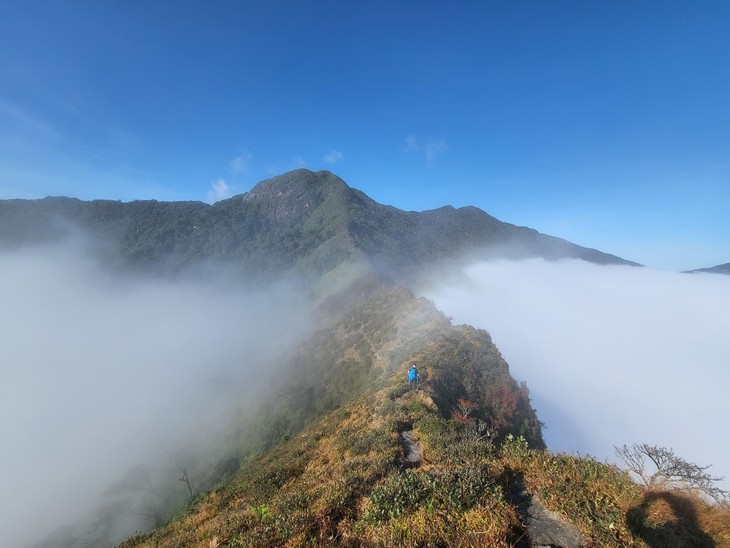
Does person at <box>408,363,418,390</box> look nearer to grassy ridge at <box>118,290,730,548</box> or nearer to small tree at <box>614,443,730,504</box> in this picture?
grassy ridge at <box>118,290,730,548</box>

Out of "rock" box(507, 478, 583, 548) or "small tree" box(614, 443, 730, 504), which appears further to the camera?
"small tree" box(614, 443, 730, 504)

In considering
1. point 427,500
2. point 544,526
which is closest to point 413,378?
point 427,500

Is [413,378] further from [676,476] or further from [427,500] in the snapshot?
[427,500]

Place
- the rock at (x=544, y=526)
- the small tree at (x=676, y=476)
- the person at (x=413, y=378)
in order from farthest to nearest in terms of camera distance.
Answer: the person at (x=413, y=378) → the small tree at (x=676, y=476) → the rock at (x=544, y=526)

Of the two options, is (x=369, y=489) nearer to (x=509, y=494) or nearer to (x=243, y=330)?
(x=509, y=494)

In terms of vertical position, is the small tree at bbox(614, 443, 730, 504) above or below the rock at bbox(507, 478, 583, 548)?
below

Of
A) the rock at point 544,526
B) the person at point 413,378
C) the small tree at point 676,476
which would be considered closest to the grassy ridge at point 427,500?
the rock at point 544,526

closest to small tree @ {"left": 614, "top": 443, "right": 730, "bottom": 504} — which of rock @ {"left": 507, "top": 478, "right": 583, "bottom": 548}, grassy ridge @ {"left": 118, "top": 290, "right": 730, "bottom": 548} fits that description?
grassy ridge @ {"left": 118, "top": 290, "right": 730, "bottom": 548}

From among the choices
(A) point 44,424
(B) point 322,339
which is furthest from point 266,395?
(A) point 44,424

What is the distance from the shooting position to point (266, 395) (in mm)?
93062

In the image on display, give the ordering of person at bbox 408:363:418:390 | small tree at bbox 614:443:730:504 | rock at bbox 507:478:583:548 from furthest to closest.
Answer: person at bbox 408:363:418:390, small tree at bbox 614:443:730:504, rock at bbox 507:478:583:548

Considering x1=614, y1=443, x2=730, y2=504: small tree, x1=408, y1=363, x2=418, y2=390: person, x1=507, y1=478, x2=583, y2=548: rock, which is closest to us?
x1=507, y1=478, x2=583, y2=548: rock

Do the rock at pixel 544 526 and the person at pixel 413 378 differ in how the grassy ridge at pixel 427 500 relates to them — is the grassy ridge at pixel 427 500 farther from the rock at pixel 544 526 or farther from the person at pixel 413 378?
the person at pixel 413 378

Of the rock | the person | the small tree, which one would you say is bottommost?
the person
